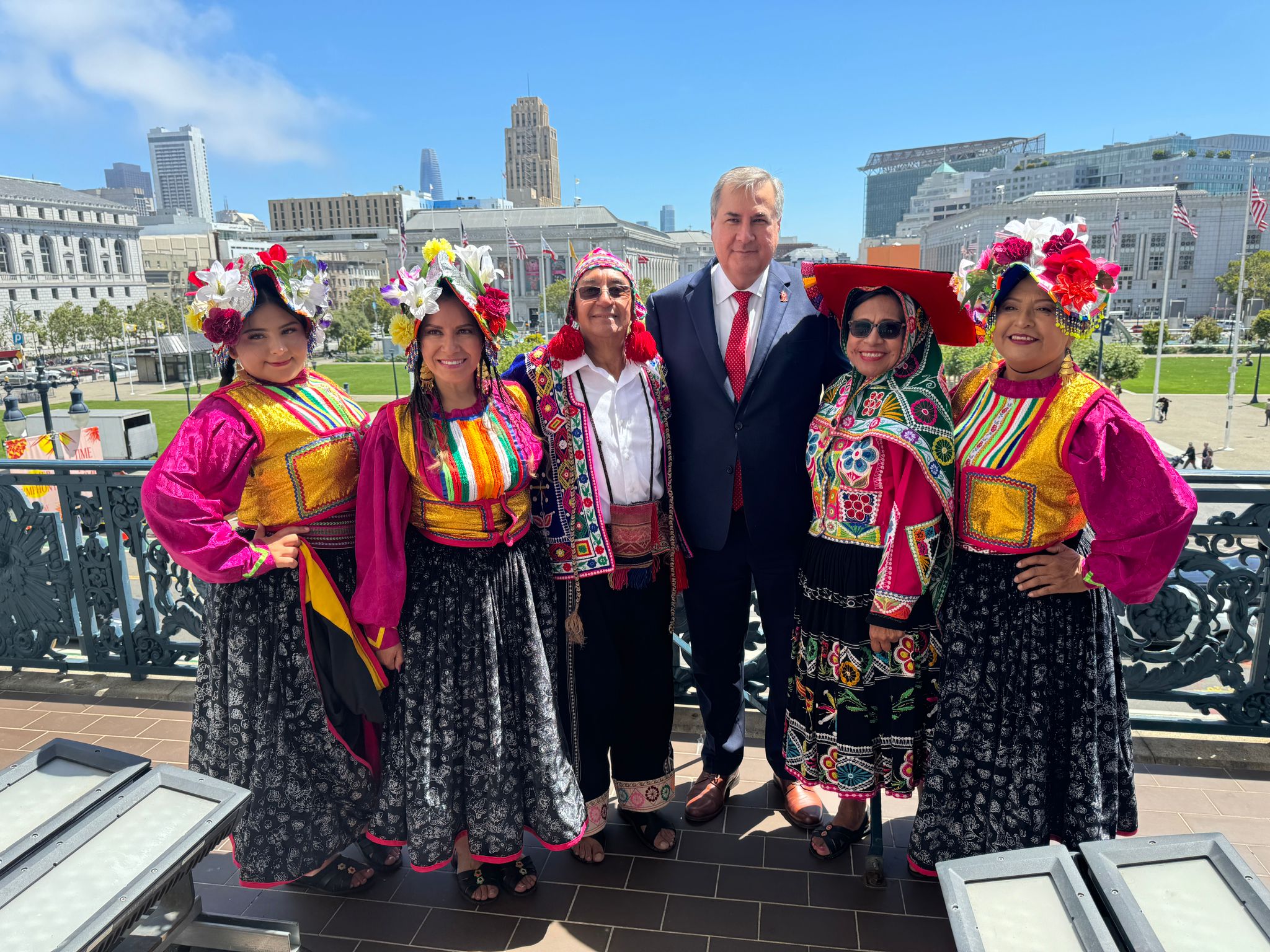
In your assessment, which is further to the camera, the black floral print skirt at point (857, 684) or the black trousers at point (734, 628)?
the black trousers at point (734, 628)

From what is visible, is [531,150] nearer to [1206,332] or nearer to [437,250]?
[1206,332]

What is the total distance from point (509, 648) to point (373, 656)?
16.7 inches

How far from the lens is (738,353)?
270 centimetres

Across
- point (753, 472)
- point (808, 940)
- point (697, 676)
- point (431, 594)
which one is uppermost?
point (753, 472)

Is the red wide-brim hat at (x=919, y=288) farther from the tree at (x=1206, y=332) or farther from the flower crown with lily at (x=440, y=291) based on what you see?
the tree at (x=1206, y=332)

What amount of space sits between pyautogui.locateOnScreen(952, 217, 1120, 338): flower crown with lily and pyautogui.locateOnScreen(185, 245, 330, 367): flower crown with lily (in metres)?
1.97

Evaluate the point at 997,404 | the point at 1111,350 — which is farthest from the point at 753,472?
the point at 1111,350

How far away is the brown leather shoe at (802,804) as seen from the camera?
2869 millimetres

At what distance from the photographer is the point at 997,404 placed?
2.24m

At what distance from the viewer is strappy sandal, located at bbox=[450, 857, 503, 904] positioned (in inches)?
101

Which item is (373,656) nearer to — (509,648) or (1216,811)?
(509,648)

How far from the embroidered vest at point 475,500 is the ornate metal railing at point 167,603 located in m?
1.32

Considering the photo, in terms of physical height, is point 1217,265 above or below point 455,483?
above

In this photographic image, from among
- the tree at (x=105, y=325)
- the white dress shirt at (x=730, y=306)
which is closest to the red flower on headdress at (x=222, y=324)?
the white dress shirt at (x=730, y=306)
